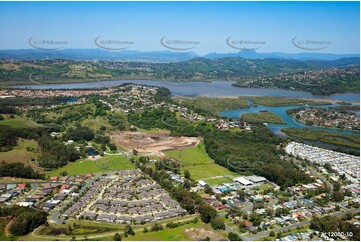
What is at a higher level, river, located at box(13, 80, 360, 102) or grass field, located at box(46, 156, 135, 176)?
river, located at box(13, 80, 360, 102)

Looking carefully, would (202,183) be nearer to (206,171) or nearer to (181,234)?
(206,171)

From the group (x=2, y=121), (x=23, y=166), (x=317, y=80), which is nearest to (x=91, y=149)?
(x=23, y=166)

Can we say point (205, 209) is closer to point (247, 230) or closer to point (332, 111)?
point (247, 230)

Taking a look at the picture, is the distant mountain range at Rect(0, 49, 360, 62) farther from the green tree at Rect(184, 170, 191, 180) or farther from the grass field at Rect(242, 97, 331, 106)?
the green tree at Rect(184, 170, 191, 180)

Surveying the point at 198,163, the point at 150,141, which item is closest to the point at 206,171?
the point at 198,163

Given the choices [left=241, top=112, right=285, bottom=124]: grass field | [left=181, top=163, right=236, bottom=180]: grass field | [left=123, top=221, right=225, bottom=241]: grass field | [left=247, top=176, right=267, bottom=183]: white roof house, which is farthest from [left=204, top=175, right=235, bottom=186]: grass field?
[left=241, top=112, right=285, bottom=124]: grass field
